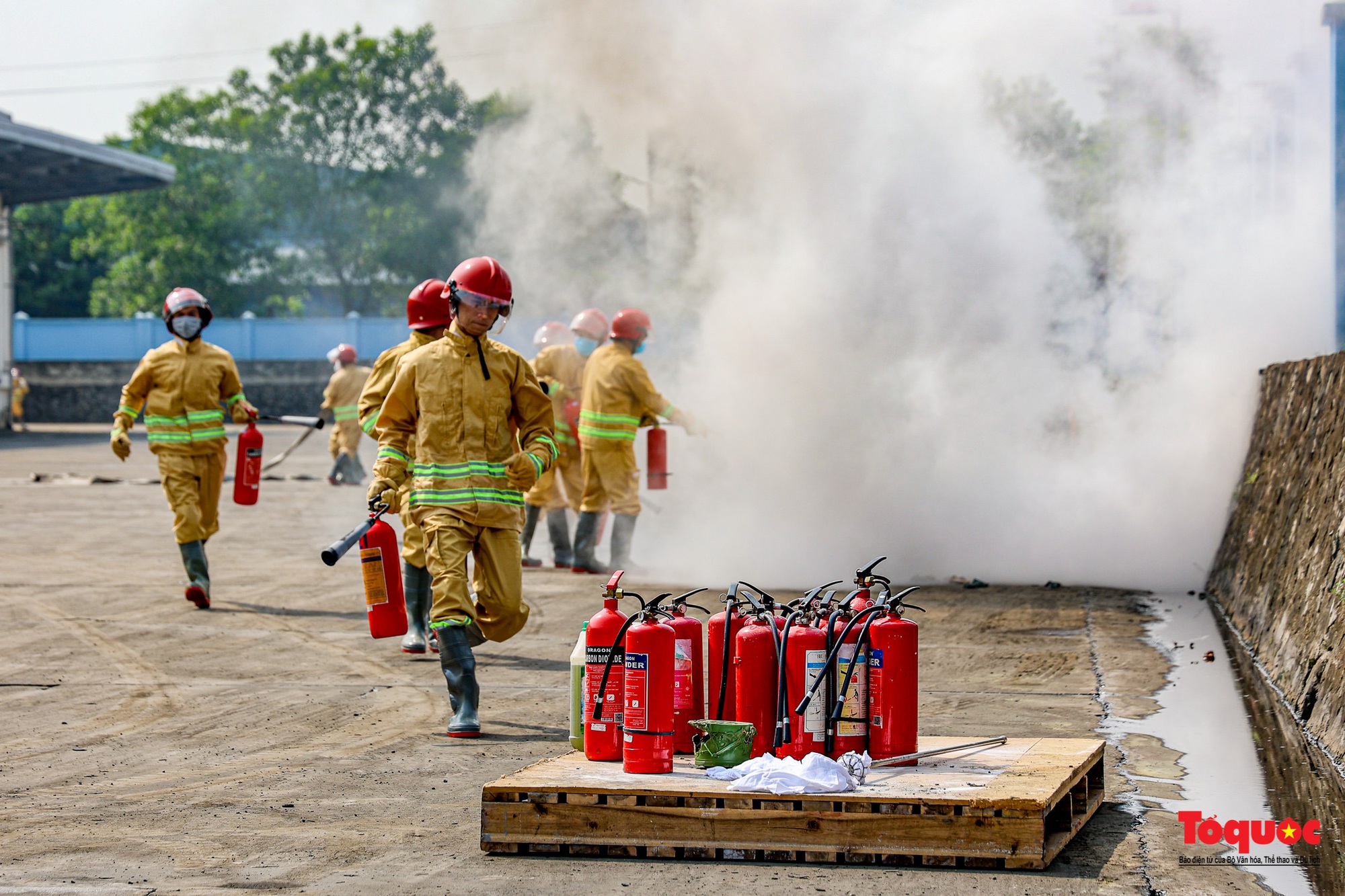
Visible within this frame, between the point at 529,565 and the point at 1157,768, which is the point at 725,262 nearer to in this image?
the point at 529,565

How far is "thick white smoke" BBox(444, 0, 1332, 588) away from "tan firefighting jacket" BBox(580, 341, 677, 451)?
1.94 ft

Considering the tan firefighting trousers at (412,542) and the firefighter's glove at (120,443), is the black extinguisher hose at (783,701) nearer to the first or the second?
the tan firefighting trousers at (412,542)

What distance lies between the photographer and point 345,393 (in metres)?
18.4

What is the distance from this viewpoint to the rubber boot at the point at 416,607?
7754mm

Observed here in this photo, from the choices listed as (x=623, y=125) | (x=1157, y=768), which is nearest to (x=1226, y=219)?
(x=623, y=125)

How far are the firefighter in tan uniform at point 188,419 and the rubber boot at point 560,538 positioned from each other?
2.75 meters

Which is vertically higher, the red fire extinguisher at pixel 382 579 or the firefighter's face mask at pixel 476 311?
the firefighter's face mask at pixel 476 311

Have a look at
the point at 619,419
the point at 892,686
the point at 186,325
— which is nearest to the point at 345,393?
the point at 619,419

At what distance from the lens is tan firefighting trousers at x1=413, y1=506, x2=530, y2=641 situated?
5680 mm

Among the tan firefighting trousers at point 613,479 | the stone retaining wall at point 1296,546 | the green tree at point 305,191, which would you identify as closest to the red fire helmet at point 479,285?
the stone retaining wall at point 1296,546

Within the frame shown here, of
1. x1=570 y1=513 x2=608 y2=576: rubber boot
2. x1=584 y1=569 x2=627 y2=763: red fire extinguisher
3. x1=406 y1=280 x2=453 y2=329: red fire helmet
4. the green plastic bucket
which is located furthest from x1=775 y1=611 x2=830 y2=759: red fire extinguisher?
x1=570 y1=513 x2=608 y2=576: rubber boot

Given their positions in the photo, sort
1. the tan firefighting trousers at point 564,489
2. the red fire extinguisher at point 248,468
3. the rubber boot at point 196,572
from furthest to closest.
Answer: the tan firefighting trousers at point 564,489, the red fire extinguisher at point 248,468, the rubber boot at point 196,572

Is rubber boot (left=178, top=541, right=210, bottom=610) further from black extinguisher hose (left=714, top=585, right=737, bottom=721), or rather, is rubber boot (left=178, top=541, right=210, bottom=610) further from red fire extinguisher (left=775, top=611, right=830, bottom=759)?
red fire extinguisher (left=775, top=611, right=830, bottom=759)

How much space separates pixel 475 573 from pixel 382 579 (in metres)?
0.51
